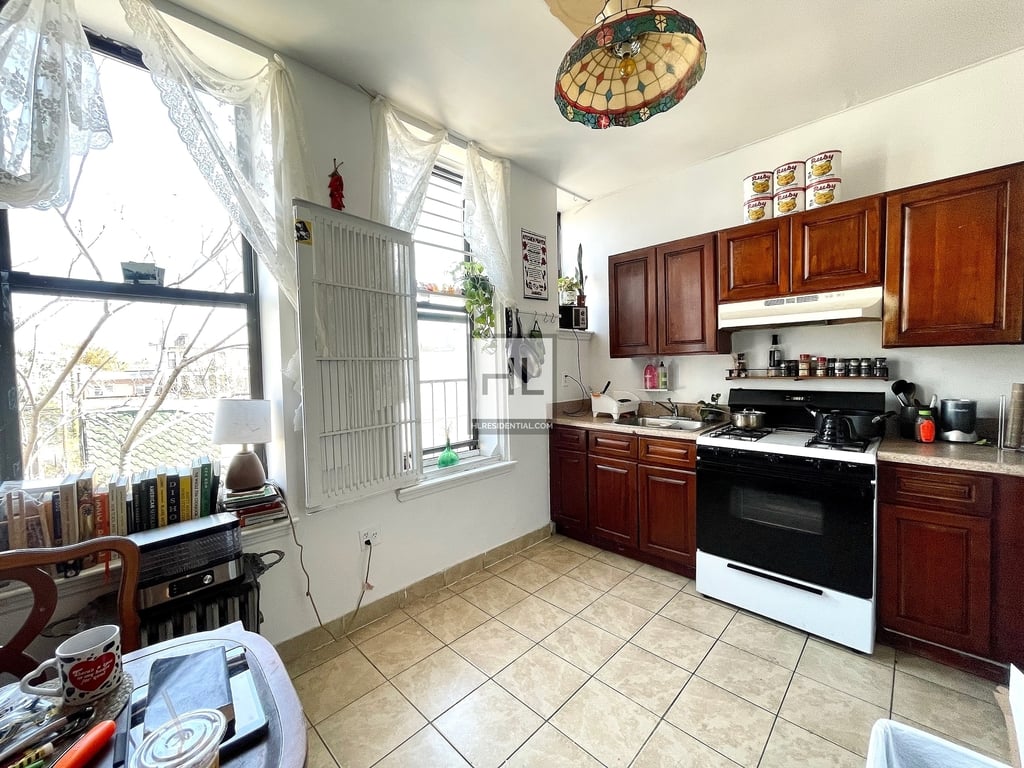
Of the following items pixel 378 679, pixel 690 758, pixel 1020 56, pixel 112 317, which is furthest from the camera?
pixel 1020 56

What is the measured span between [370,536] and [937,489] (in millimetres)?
2620

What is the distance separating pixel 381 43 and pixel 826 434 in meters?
2.79

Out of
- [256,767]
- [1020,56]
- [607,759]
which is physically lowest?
[607,759]

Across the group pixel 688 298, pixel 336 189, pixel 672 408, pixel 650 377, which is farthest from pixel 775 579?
pixel 336 189

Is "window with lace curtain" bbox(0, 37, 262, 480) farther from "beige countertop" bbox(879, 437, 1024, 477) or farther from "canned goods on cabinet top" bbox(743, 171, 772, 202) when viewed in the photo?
"beige countertop" bbox(879, 437, 1024, 477)

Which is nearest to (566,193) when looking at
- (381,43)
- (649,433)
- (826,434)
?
(381,43)

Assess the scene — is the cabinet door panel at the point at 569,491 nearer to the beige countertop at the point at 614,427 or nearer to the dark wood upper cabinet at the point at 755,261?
the beige countertop at the point at 614,427

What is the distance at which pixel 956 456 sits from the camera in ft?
5.55

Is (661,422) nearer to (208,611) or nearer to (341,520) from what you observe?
(341,520)

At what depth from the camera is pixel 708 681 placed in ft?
5.56

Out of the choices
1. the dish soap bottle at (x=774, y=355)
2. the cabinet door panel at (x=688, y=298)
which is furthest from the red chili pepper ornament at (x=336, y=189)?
the dish soap bottle at (x=774, y=355)

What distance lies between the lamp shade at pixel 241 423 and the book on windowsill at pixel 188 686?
3.25ft

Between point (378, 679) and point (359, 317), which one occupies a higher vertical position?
point (359, 317)

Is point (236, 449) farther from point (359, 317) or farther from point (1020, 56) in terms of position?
point (1020, 56)
